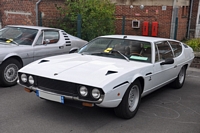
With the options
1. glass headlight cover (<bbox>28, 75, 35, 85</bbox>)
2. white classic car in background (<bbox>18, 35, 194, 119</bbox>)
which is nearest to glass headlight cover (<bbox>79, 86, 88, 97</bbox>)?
white classic car in background (<bbox>18, 35, 194, 119</bbox>)

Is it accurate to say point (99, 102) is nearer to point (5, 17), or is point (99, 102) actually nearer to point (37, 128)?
point (37, 128)

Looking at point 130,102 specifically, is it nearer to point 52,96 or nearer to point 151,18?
point 52,96

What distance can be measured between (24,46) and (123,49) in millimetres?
2724

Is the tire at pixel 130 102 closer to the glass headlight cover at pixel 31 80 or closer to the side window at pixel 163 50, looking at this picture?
the side window at pixel 163 50

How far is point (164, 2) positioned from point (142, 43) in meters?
9.61

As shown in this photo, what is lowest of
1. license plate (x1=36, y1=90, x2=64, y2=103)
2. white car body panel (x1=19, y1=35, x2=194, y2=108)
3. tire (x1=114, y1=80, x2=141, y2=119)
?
tire (x1=114, y1=80, x2=141, y2=119)

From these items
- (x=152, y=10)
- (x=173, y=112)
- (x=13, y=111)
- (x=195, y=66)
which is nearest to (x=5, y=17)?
(x=152, y=10)

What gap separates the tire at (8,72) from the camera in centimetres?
616

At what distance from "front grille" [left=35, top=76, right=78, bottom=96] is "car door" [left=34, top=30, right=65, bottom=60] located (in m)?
2.72

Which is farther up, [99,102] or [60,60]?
[60,60]

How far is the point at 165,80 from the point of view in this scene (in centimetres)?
580

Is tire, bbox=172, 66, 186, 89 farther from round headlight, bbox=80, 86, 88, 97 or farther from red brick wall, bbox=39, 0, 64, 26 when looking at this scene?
red brick wall, bbox=39, 0, 64, 26

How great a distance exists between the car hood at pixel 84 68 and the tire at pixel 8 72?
5.11 feet

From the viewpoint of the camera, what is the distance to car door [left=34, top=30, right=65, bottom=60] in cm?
707
